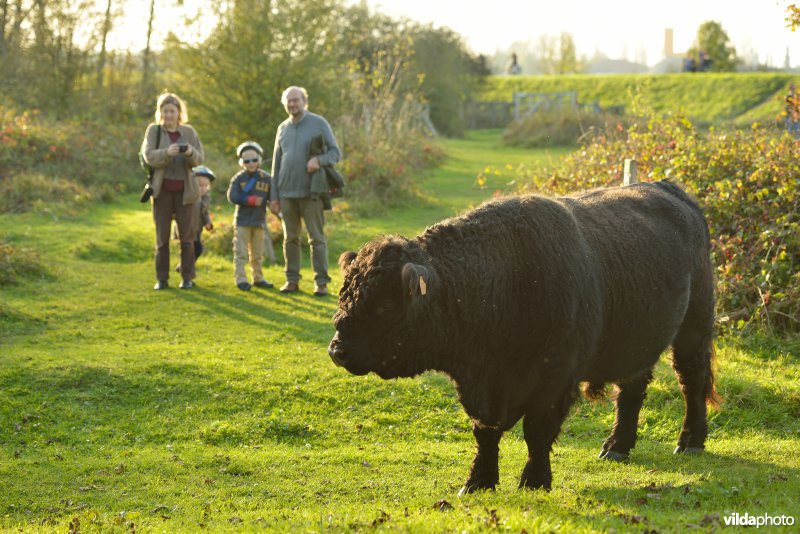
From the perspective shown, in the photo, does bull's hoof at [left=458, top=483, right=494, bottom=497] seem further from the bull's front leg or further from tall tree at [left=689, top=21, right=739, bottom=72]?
tall tree at [left=689, top=21, right=739, bottom=72]

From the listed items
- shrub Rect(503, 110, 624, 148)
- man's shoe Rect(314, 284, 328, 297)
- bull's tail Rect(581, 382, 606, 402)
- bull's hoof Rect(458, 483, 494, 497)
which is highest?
shrub Rect(503, 110, 624, 148)

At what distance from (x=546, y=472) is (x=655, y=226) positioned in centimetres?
230

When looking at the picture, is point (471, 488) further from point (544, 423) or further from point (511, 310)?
point (511, 310)

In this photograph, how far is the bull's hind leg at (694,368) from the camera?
7730 mm

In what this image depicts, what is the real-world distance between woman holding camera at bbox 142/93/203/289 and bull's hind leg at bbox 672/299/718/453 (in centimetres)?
776

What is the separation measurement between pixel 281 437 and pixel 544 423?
3.16 m

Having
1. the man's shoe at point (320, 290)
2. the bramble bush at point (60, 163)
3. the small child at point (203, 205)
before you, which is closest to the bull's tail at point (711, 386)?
the man's shoe at point (320, 290)

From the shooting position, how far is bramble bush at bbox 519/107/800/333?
10.5 meters

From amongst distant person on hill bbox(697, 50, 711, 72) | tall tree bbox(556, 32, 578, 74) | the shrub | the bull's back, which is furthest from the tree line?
tall tree bbox(556, 32, 578, 74)

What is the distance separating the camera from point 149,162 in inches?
505

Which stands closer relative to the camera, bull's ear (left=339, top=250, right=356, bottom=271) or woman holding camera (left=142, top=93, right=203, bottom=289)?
bull's ear (left=339, top=250, right=356, bottom=271)

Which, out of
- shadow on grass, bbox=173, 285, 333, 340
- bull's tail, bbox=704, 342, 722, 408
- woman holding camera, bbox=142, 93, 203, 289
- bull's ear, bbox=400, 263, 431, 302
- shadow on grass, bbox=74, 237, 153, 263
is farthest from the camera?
shadow on grass, bbox=74, 237, 153, 263

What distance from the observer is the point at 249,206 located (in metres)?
14.0

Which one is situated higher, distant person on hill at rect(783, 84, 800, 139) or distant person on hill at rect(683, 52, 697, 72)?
distant person on hill at rect(683, 52, 697, 72)
